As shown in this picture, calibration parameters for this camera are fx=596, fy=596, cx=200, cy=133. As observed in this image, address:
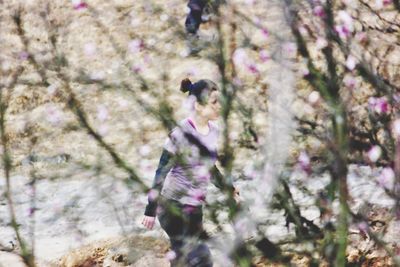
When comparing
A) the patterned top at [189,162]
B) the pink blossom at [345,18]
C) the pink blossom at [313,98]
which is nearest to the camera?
the patterned top at [189,162]

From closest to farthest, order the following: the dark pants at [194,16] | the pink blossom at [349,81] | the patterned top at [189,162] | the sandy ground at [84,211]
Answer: the patterned top at [189,162]
the sandy ground at [84,211]
the pink blossom at [349,81]
the dark pants at [194,16]

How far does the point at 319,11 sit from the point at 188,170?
3.23 metres

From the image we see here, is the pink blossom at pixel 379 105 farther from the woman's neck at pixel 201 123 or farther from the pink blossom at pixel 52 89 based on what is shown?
the pink blossom at pixel 52 89

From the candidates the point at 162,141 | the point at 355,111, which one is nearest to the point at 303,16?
the point at 355,111

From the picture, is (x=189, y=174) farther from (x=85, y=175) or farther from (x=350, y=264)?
(x=85, y=175)

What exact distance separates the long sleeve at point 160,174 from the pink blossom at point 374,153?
253 centimetres

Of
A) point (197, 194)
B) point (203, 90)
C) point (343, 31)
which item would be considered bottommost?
point (343, 31)

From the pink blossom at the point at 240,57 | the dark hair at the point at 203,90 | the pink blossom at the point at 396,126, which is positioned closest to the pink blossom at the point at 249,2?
the pink blossom at the point at 240,57

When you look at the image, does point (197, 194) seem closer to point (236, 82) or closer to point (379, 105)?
point (236, 82)

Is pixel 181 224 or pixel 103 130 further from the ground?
pixel 181 224

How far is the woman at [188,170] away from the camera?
145 inches

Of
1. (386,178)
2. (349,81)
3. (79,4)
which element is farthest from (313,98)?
(79,4)

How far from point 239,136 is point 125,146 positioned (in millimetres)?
1390

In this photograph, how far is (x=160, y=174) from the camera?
382cm
